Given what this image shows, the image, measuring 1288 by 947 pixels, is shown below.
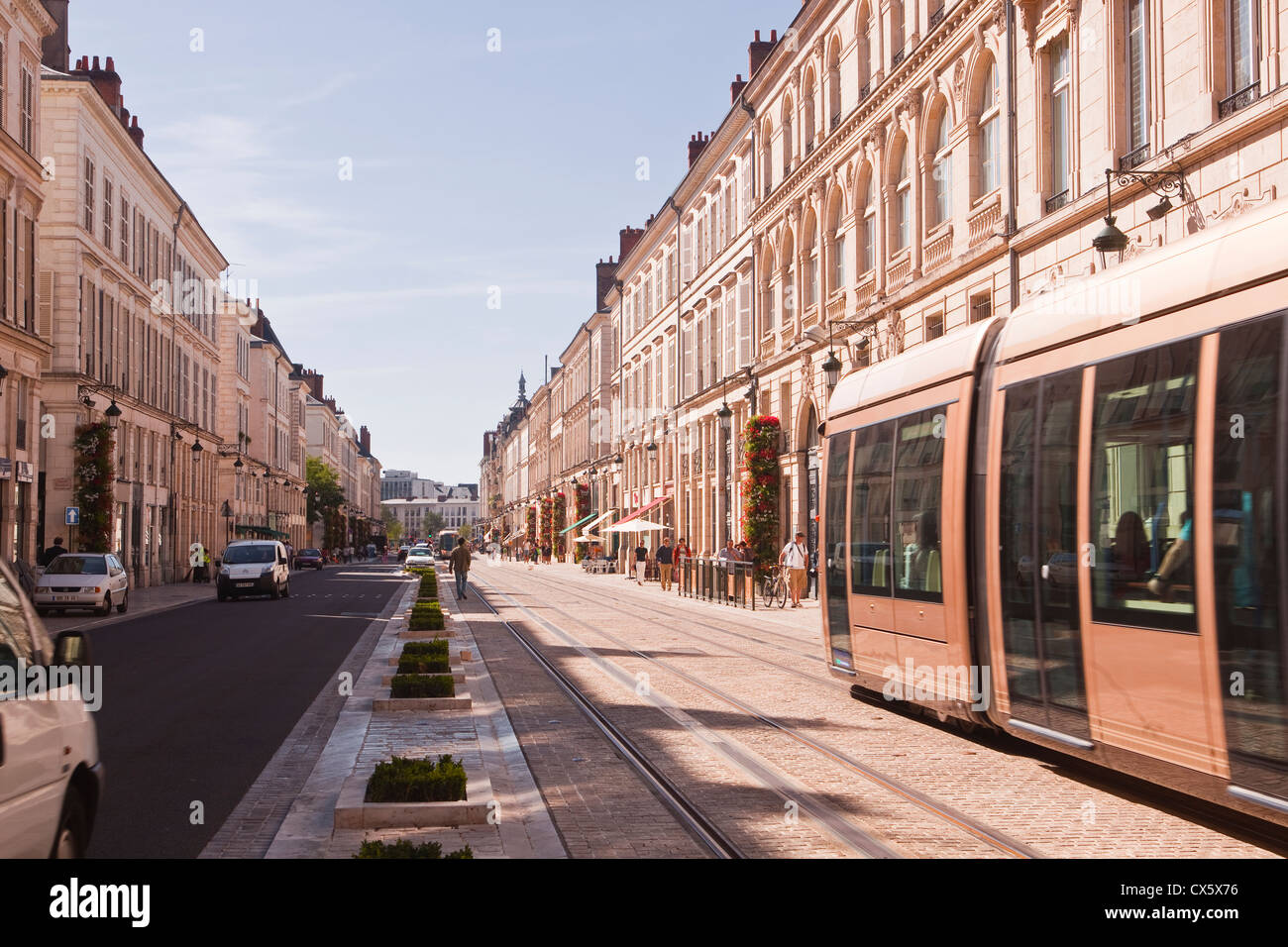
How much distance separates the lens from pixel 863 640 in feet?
40.1

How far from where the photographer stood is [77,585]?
28.1 meters

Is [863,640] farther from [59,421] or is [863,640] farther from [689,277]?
[689,277]

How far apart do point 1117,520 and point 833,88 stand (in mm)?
29706

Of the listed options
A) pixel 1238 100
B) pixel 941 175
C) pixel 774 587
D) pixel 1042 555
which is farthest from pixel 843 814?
pixel 774 587

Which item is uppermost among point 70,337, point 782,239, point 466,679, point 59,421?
point 782,239

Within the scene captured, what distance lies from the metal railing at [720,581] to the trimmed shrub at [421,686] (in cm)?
1794

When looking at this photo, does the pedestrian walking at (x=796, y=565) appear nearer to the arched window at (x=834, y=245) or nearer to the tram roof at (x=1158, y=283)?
the arched window at (x=834, y=245)

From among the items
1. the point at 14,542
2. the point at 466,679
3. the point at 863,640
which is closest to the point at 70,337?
the point at 14,542

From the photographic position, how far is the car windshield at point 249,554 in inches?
1448

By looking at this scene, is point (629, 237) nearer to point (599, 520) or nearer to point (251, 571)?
point (599, 520)

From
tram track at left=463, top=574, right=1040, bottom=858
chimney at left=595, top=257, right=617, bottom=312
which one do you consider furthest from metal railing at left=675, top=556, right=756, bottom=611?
chimney at left=595, top=257, right=617, bottom=312

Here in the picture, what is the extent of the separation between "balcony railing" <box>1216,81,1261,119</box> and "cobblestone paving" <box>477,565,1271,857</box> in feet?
29.8

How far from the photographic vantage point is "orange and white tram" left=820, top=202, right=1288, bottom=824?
636 cm
